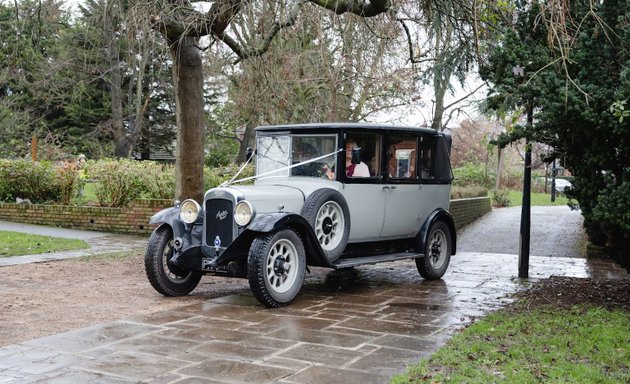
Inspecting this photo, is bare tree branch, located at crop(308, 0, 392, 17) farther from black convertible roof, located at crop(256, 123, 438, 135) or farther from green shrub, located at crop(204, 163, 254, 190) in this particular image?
green shrub, located at crop(204, 163, 254, 190)

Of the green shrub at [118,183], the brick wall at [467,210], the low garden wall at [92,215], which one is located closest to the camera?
the low garden wall at [92,215]

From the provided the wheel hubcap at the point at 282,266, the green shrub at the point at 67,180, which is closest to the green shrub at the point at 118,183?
the green shrub at the point at 67,180

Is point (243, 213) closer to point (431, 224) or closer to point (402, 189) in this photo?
point (402, 189)

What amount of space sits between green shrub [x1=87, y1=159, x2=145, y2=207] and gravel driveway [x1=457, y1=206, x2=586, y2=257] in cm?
747

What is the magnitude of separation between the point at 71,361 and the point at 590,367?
12.5 feet

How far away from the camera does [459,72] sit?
37.8 ft

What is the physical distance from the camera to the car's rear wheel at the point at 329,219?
7.88 m

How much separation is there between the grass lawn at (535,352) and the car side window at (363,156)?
257 cm

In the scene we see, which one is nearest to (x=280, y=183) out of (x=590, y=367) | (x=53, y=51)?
(x=590, y=367)

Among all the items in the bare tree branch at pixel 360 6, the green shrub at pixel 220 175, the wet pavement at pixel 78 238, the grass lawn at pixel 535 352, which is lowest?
the grass lawn at pixel 535 352

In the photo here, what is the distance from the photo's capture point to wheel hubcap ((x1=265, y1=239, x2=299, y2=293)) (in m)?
7.39

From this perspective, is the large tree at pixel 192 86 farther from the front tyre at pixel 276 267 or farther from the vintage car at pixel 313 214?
the front tyre at pixel 276 267

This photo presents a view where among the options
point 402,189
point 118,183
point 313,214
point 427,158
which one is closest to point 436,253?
point 402,189

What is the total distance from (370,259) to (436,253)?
1.55 m
